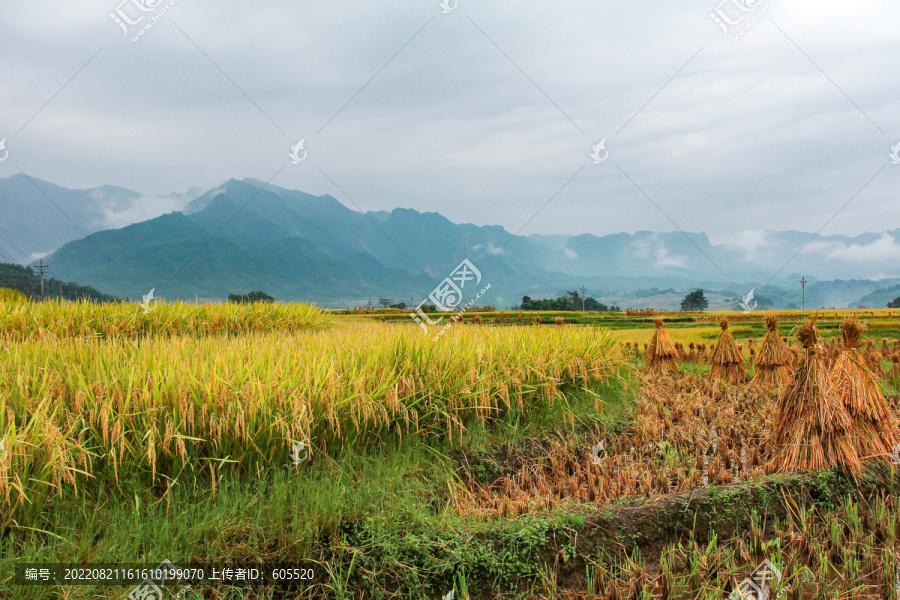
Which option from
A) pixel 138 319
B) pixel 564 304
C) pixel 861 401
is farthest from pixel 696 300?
pixel 138 319

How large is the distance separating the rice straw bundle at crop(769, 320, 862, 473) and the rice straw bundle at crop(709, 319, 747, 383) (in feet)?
12.1

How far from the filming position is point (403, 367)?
15.5ft

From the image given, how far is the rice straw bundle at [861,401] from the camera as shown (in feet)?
14.6

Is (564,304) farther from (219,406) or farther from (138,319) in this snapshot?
(219,406)

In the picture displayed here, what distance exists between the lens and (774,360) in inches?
299

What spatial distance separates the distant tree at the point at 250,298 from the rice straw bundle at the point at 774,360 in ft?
35.9

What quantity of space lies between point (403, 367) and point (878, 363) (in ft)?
29.4

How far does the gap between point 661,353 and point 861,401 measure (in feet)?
14.9

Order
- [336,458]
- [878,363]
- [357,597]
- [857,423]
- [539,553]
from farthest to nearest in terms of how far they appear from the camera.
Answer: [878,363], [857,423], [336,458], [539,553], [357,597]

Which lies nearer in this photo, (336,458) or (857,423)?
(336,458)

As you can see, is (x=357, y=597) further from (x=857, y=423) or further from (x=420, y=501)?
(x=857, y=423)

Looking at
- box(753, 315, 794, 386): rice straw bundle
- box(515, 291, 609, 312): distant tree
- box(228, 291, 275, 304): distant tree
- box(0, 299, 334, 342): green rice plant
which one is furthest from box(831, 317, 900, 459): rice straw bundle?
box(515, 291, 609, 312): distant tree

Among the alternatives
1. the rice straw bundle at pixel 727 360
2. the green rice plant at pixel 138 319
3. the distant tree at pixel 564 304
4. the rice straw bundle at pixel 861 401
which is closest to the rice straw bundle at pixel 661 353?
the rice straw bundle at pixel 727 360

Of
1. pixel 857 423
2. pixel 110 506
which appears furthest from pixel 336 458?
pixel 857 423
